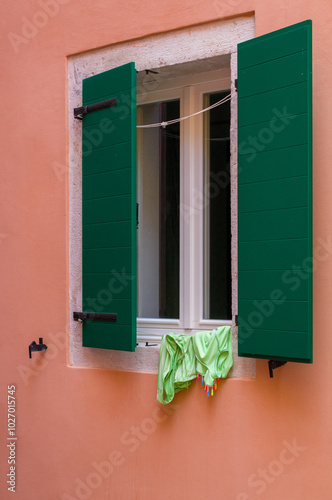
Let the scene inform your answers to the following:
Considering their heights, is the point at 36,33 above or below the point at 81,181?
above

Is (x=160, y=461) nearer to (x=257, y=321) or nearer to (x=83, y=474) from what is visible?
(x=83, y=474)

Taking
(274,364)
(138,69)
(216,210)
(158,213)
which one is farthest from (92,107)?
(274,364)

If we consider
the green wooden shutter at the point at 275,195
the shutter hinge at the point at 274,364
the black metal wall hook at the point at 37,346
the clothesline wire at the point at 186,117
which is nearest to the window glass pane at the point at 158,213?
the clothesline wire at the point at 186,117

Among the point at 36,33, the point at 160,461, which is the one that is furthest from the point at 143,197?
the point at 160,461

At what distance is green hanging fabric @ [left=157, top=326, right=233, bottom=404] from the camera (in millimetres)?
4410

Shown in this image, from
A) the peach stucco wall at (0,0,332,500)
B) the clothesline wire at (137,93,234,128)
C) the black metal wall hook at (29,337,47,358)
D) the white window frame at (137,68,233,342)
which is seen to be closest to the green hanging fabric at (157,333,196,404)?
the peach stucco wall at (0,0,332,500)

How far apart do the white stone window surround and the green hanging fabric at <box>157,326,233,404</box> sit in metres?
0.07

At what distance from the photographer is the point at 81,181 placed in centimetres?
521

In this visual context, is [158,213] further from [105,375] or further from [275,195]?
[275,195]

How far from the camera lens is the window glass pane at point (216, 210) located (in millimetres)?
4805

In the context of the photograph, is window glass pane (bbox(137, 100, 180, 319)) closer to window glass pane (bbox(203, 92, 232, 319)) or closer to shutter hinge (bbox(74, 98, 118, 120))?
window glass pane (bbox(203, 92, 232, 319))

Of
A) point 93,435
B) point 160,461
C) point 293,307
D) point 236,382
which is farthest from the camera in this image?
point 93,435

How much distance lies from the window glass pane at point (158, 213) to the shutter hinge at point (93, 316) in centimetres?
45

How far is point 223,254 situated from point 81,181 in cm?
113
